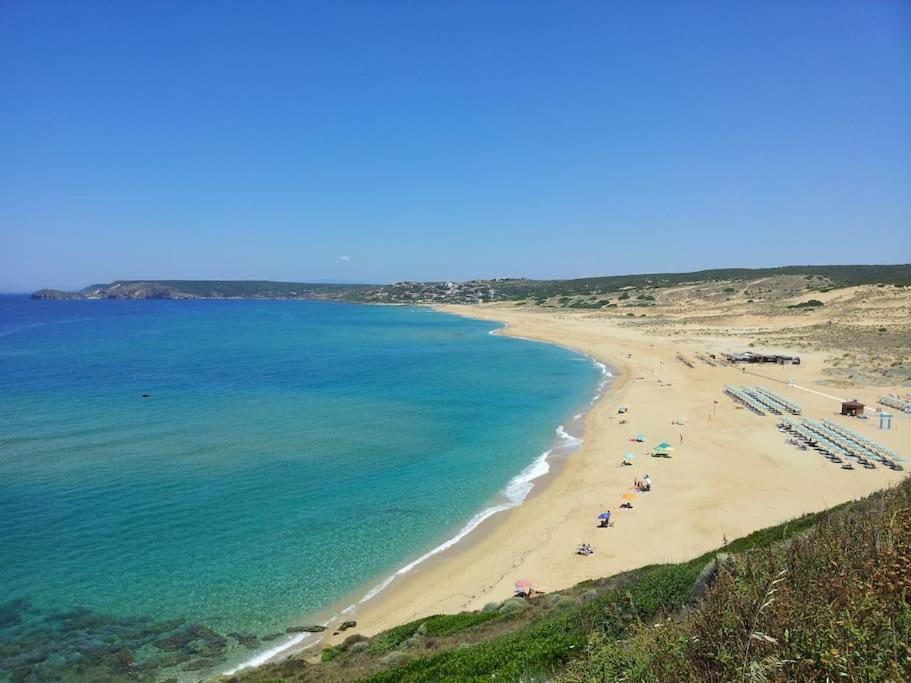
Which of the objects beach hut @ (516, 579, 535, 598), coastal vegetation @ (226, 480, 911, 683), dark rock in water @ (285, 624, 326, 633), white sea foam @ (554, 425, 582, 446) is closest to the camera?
coastal vegetation @ (226, 480, 911, 683)

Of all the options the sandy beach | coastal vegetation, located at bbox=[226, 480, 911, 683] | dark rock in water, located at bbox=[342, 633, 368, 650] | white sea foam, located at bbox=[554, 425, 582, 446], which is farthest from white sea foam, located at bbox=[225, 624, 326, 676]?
white sea foam, located at bbox=[554, 425, 582, 446]

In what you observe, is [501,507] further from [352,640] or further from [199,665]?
[199,665]

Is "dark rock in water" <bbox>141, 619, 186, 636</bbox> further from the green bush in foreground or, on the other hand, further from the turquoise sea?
the green bush in foreground

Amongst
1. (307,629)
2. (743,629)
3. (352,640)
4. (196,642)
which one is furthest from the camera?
(307,629)

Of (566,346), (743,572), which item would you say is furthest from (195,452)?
(566,346)

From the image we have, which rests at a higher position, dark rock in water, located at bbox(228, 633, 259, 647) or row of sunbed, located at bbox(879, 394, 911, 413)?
row of sunbed, located at bbox(879, 394, 911, 413)

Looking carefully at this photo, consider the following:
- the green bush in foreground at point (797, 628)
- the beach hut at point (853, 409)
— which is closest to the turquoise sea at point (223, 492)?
the green bush in foreground at point (797, 628)

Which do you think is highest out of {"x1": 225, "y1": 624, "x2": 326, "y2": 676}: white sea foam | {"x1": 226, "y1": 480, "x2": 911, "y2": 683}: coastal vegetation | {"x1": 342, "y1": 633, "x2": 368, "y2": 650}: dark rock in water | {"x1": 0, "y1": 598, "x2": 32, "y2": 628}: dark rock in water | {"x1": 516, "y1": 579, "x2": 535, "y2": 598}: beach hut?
{"x1": 226, "y1": 480, "x2": 911, "y2": 683}: coastal vegetation

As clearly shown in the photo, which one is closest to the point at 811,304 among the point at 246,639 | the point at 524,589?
the point at 524,589
